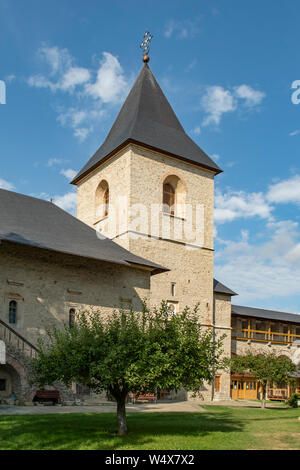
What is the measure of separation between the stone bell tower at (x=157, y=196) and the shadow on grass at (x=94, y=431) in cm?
1100

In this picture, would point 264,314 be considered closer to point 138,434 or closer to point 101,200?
point 101,200

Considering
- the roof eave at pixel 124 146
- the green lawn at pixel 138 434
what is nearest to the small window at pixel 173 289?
the roof eave at pixel 124 146

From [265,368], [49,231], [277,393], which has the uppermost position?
[49,231]

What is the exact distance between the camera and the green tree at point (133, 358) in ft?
31.4

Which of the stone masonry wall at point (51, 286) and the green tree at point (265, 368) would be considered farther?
the green tree at point (265, 368)

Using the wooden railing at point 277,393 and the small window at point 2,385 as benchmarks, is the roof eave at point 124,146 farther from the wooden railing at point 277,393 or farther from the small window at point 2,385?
the wooden railing at point 277,393

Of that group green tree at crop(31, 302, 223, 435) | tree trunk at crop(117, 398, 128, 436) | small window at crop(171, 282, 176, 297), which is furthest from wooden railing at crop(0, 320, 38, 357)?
small window at crop(171, 282, 176, 297)

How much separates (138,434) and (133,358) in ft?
5.91

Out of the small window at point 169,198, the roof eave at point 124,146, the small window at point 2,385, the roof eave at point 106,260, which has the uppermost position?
the roof eave at point 124,146

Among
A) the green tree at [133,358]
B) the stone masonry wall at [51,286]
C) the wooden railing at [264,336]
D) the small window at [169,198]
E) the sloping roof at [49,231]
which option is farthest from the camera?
the wooden railing at [264,336]

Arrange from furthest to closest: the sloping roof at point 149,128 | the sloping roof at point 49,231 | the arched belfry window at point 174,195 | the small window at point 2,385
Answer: the arched belfry window at point 174,195 < the sloping roof at point 149,128 < the sloping roof at point 49,231 < the small window at point 2,385

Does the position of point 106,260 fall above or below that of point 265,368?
above

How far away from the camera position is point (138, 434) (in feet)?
33.6

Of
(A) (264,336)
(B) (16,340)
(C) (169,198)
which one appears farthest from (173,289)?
(A) (264,336)
